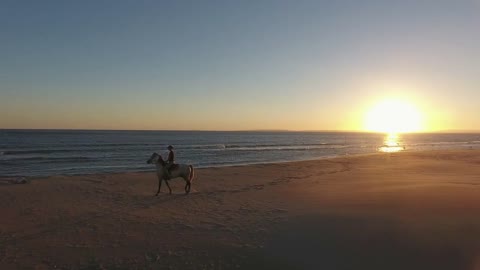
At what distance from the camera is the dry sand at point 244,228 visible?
8.47 metres

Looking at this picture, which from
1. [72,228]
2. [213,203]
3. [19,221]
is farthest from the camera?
[213,203]

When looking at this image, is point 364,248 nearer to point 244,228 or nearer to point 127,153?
point 244,228

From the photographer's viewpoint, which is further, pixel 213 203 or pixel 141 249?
pixel 213 203

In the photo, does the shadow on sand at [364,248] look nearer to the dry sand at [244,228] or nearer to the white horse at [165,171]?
the dry sand at [244,228]

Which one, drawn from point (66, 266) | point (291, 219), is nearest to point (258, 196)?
point (291, 219)

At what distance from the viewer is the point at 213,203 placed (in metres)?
14.5

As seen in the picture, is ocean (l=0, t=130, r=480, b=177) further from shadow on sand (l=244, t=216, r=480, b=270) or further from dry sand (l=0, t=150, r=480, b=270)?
shadow on sand (l=244, t=216, r=480, b=270)

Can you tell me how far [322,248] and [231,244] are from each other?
6.67ft

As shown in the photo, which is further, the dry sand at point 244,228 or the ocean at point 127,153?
the ocean at point 127,153

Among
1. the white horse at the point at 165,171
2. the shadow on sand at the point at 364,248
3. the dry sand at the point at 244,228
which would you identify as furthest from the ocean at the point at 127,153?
the shadow on sand at the point at 364,248

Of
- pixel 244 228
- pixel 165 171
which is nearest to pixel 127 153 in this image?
pixel 165 171

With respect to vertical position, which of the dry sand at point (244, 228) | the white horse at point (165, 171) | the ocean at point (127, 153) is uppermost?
the white horse at point (165, 171)

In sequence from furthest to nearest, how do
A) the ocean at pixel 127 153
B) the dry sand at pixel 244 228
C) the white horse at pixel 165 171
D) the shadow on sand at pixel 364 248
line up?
the ocean at pixel 127 153
the white horse at pixel 165 171
the dry sand at pixel 244 228
the shadow on sand at pixel 364 248

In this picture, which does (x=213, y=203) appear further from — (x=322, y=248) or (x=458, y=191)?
(x=458, y=191)
